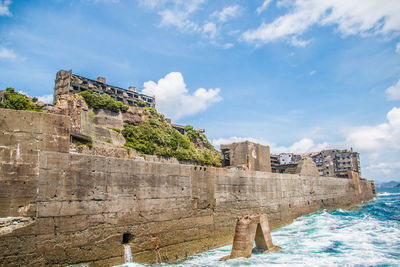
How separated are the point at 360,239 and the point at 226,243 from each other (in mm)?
6709

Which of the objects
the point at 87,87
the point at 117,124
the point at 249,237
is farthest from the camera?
the point at 87,87

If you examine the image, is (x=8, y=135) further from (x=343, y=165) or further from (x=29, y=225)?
(x=343, y=165)

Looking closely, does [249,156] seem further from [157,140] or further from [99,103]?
[99,103]

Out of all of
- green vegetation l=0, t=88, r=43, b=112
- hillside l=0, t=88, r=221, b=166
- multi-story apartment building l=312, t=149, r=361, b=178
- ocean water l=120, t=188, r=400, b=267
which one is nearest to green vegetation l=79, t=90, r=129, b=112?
hillside l=0, t=88, r=221, b=166

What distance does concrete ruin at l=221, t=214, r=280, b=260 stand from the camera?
1036 centimetres

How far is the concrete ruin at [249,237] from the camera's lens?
408 inches

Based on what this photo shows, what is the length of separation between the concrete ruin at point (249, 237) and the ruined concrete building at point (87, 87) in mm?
58894

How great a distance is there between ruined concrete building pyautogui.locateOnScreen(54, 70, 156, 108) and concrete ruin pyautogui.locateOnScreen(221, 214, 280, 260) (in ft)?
193

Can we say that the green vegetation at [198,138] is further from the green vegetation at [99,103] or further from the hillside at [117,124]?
the green vegetation at [99,103]

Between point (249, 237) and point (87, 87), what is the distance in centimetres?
6285

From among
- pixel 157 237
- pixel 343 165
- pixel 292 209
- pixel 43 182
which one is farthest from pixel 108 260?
pixel 343 165

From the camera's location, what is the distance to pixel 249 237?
1055 cm

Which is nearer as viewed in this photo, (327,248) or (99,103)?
(327,248)

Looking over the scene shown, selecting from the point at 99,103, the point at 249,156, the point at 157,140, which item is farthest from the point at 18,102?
the point at 249,156
